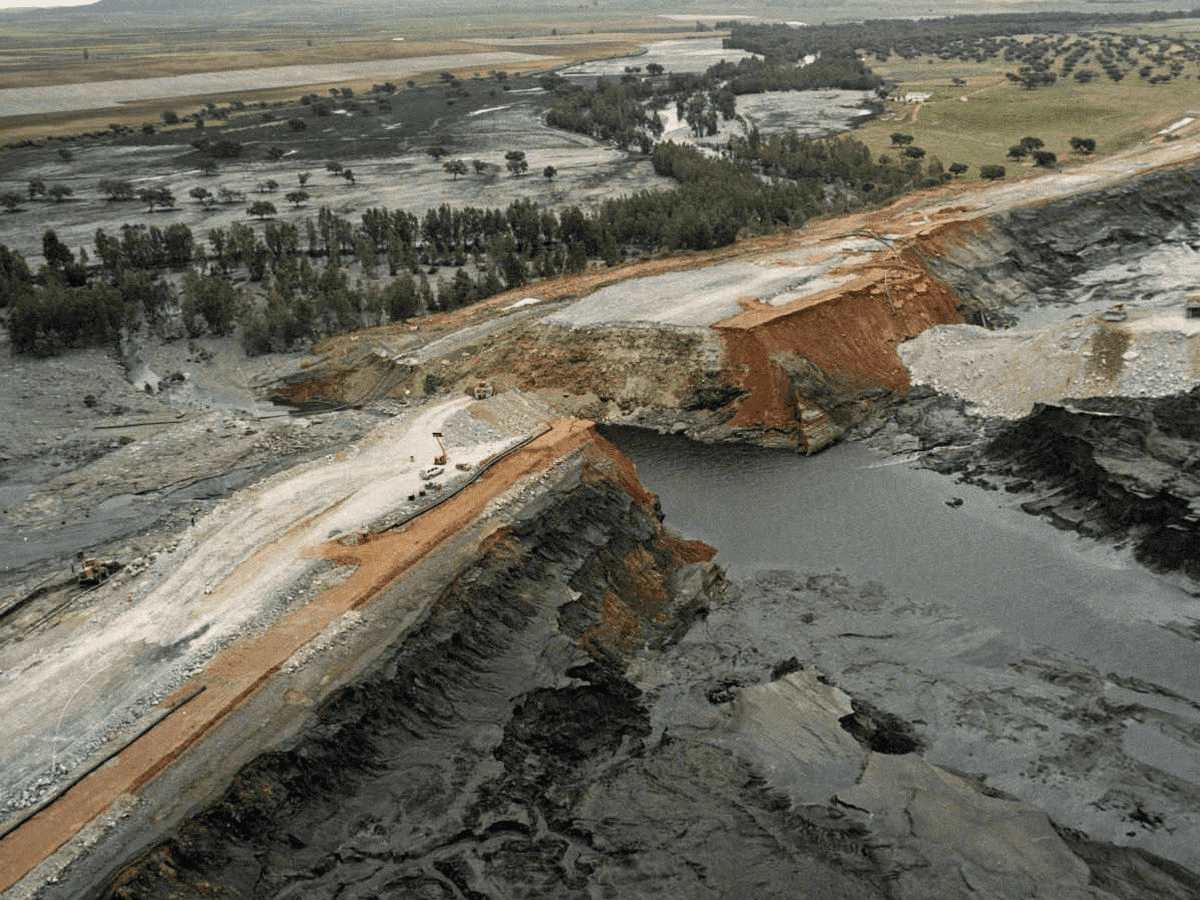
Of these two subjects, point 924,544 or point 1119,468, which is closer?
point 924,544

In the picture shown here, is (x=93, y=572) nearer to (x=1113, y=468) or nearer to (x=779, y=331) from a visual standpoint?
(x=779, y=331)

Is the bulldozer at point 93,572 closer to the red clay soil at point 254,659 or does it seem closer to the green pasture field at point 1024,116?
the red clay soil at point 254,659

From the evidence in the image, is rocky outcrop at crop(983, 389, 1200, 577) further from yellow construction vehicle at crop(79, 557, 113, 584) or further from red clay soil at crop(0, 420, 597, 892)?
yellow construction vehicle at crop(79, 557, 113, 584)

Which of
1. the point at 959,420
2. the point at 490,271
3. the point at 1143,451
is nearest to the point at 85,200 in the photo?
the point at 490,271

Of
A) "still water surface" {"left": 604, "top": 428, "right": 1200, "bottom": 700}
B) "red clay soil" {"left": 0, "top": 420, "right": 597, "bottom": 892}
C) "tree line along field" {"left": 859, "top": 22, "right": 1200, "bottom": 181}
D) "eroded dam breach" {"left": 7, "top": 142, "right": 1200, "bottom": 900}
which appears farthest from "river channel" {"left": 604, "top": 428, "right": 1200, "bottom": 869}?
"tree line along field" {"left": 859, "top": 22, "right": 1200, "bottom": 181}

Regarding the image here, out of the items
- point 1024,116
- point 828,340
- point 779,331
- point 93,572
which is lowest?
point 93,572

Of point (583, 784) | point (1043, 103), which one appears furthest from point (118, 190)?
point (1043, 103)

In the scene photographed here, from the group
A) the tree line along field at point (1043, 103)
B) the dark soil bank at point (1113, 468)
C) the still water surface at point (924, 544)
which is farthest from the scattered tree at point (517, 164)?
the dark soil bank at point (1113, 468)
